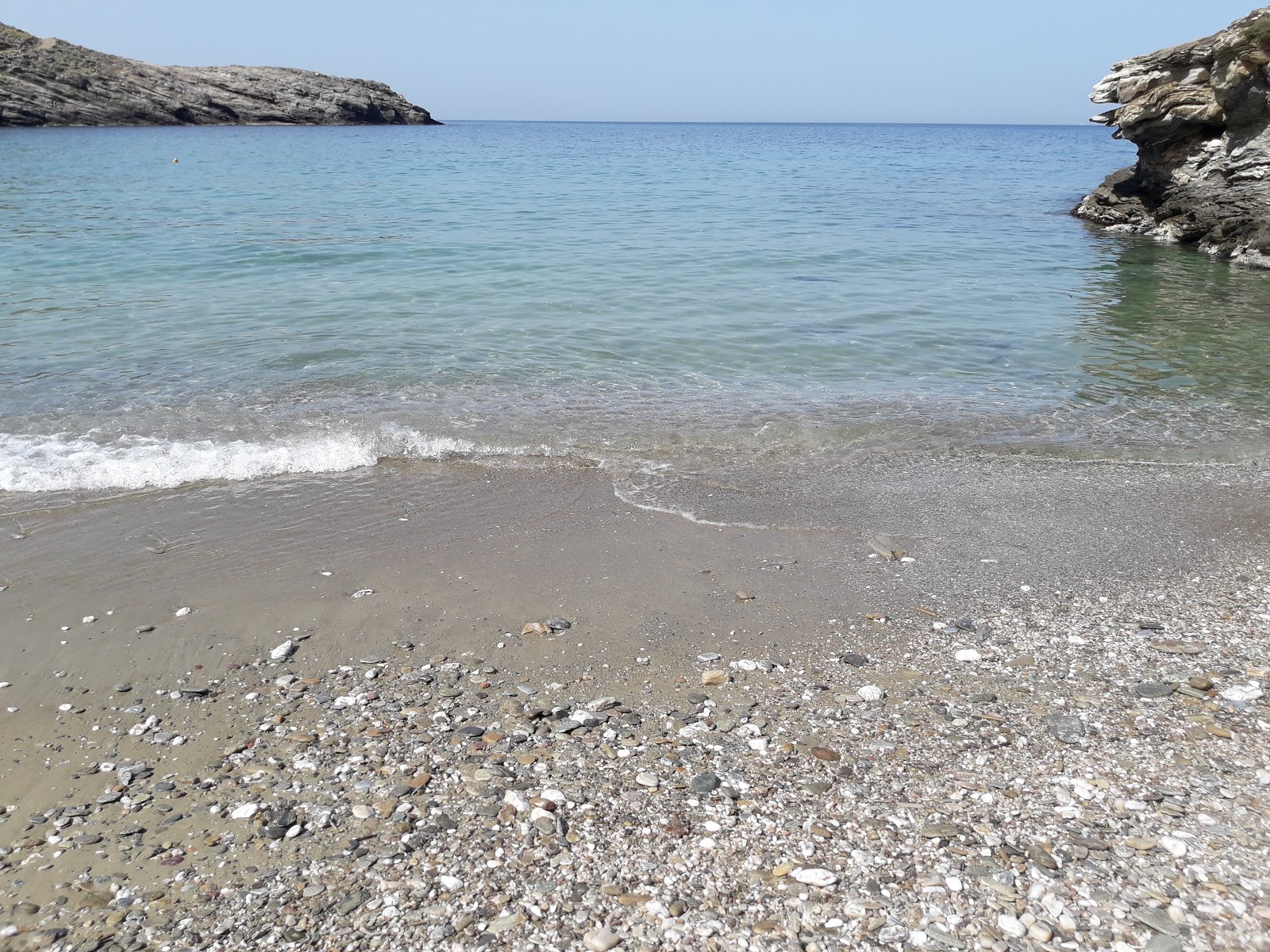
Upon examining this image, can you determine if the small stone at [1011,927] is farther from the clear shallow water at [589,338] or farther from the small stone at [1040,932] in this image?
the clear shallow water at [589,338]

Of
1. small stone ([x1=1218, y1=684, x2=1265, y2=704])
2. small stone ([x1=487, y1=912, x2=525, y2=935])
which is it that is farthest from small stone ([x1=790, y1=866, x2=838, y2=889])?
small stone ([x1=1218, y1=684, x2=1265, y2=704])

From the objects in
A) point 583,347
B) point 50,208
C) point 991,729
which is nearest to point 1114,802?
point 991,729

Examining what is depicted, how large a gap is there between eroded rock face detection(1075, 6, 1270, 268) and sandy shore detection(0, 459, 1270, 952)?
52.8 feet

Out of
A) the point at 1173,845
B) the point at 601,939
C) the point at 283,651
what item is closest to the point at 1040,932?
the point at 1173,845

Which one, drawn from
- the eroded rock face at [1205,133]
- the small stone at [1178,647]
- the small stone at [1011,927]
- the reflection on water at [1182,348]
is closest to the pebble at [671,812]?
the small stone at [1011,927]

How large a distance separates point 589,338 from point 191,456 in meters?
5.92

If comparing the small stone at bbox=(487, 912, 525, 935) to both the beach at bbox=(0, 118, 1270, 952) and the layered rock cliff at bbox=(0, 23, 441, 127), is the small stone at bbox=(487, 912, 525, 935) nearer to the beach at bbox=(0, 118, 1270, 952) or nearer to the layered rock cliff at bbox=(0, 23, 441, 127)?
the beach at bbox=(0, 118, 1270, 952)

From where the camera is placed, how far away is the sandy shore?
3320mm

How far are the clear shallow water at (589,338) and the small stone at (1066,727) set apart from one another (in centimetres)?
414

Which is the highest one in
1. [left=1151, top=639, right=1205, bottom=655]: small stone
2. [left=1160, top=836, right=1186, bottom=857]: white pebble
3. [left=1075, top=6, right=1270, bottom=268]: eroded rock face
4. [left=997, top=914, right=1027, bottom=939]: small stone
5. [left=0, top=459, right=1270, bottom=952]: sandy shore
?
[left=1075, top=6, right=1270, bottom=268]: eroded rock face

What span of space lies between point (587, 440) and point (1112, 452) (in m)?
4.95

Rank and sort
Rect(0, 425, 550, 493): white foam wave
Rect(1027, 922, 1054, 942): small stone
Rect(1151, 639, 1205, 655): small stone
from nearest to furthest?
Rect(1027, 922, 1054, 942): small stone < Rect(1151, 639, 1205, 655): small stone < Rect(0, 425, 550, 493): white foam wave

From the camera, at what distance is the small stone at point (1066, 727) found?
421 centimetres

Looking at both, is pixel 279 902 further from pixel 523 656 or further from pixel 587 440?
pixel 587 440
